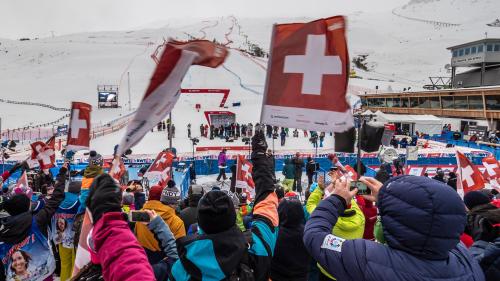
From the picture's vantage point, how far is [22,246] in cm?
319

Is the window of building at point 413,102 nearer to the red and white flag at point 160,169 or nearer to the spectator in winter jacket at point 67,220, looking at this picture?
the red and white flag at point 160,169

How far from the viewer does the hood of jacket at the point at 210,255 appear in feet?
6.23

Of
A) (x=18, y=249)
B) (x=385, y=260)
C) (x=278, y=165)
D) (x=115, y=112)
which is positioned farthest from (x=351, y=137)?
(x=115, y=112)

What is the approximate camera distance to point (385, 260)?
1604 millimetres

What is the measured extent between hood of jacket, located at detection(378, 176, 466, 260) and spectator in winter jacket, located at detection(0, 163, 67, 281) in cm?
292

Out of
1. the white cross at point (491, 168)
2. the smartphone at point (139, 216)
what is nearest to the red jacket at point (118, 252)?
the smartphone at point (139, 216)

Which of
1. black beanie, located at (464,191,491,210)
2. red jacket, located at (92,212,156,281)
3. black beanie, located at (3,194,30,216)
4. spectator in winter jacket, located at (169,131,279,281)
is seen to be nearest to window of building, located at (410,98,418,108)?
black beanie, located at (464,191,491,210)

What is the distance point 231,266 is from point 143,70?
56.8 m

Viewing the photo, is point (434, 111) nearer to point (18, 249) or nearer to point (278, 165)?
point (278, 165)

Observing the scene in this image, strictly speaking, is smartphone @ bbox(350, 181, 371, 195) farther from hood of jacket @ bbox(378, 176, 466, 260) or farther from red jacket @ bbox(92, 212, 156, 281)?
red jacket @ bbox(92, 212, 156, 281)

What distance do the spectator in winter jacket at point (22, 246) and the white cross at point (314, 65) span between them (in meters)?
2.57

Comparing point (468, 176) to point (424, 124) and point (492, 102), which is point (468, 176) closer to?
point (424, 124)

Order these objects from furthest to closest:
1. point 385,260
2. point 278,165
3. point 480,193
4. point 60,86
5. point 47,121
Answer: point 60,86 < point 47,121 < point 278,165 < point 480,193 < point 385,260

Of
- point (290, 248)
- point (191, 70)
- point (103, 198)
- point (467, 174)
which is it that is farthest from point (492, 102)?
point (191, 70)
